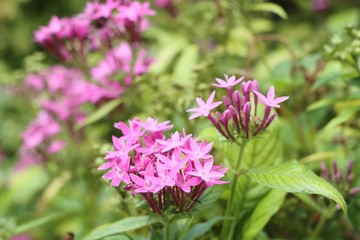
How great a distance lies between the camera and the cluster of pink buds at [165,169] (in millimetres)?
991

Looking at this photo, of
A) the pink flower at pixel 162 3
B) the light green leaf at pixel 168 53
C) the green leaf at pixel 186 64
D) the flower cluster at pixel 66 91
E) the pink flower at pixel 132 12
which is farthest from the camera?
the pink flower at pixel 162 3

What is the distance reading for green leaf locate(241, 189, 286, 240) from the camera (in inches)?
48.1

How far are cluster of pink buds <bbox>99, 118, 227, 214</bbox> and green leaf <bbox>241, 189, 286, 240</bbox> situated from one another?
0.72ft

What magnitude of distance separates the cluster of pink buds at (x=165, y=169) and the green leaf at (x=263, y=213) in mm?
220

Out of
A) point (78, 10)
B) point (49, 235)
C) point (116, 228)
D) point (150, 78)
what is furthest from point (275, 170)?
point (78, 10)

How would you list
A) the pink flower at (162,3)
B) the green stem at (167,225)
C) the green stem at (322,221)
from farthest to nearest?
the pink flower at (162,3) < the green stem at (322,221) < the green stem at (167,225)

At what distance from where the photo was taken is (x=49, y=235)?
8.22ft

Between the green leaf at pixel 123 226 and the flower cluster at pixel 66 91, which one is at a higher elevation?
the flower cluster at pixel 66 91

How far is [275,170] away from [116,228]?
352mm

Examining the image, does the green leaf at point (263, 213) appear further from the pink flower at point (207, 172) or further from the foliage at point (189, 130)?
the pink flower at point (207, 172)

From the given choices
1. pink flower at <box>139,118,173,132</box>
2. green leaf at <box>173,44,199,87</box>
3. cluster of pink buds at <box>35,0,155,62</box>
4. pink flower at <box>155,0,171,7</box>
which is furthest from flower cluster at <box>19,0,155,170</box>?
pink flower at <box>139,118,173,132</box>

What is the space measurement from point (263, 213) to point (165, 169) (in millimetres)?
358

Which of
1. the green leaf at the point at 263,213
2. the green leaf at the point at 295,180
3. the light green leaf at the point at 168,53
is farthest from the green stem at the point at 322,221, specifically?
the light green leaf at the point at 168,53

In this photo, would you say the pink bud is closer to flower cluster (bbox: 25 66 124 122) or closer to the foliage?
the foliage
